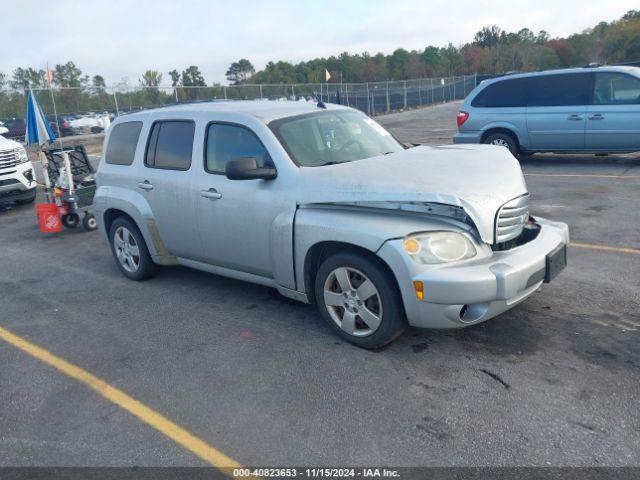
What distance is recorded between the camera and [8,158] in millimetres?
10289

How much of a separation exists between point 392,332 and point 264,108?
7.61 ft

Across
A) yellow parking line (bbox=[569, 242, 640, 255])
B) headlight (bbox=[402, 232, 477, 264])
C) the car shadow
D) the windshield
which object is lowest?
yellow parking line (bbox=[569, 242, 640, 255])

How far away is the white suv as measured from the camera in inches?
403

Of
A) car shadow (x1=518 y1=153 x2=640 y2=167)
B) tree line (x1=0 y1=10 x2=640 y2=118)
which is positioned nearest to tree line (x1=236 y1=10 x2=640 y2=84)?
tree line (x1=0 y1=10 x2=640 y2=118)

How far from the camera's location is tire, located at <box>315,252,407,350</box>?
380 cm

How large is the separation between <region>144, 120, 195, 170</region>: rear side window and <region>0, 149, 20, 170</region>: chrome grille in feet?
20.2

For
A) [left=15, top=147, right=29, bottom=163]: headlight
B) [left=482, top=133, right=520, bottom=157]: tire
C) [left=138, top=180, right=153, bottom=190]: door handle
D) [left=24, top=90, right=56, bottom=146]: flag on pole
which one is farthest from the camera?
[left=482, top=133, right=520, bottom=157]: tire

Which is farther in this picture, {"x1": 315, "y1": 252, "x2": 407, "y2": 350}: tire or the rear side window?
the rear side window

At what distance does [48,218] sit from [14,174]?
286 centimetres

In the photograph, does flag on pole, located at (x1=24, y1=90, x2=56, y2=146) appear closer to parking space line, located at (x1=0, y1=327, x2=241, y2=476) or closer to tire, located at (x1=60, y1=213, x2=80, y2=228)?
tire, located at (x1=60, y1=213, x2=80, y2=228)

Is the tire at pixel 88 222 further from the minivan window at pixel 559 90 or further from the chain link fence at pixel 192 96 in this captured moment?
the chain link fence at pixel 192 96

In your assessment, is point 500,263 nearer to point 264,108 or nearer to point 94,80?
point 264,108

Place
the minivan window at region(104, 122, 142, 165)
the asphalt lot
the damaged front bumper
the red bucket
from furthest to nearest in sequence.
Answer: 1. the red bucket
2. the minivan window at region(104, 122, 142, 165)
3. the damaged front bumper
4. the asphalt lot

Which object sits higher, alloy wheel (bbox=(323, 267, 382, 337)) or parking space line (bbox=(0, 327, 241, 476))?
alloy wheel (bbox=(323, 267, 382, 337))
